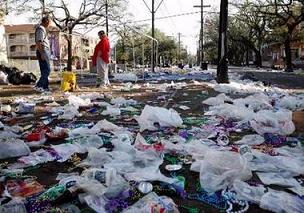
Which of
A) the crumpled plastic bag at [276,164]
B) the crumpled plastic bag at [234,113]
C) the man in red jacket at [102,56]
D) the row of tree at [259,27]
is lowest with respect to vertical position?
the crumpled plastic bag at [276,164]

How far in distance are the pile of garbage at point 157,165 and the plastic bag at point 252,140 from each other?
0.01 meters

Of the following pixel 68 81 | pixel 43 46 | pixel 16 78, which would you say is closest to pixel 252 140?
pixel 43 46

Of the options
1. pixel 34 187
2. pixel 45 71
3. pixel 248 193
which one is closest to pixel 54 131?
pixel 34 187

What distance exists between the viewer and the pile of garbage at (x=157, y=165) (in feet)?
8.68

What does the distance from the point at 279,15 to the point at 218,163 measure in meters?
33.4

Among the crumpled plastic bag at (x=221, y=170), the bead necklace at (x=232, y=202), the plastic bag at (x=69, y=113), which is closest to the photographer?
the bead necklace at (x=232, y=202)

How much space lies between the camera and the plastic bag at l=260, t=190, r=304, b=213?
254 centimetres

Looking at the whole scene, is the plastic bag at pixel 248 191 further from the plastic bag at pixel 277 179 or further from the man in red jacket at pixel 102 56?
the man in red jacket at pixel 102 56

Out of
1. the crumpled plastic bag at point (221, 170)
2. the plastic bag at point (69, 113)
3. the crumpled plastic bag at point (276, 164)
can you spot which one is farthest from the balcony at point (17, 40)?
the crumpled plastic bag at point (221, 170)

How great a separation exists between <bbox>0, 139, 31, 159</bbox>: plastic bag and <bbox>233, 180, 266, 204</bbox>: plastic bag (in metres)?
2.01

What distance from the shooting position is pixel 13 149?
12.6 ft

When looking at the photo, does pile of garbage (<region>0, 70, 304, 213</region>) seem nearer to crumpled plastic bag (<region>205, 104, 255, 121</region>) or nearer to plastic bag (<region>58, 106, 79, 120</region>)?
crumpled plastic bag (<region>205, 104, 255, 121</region>)

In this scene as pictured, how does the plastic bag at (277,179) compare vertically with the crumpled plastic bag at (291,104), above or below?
below

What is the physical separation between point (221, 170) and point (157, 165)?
57 centimetres
